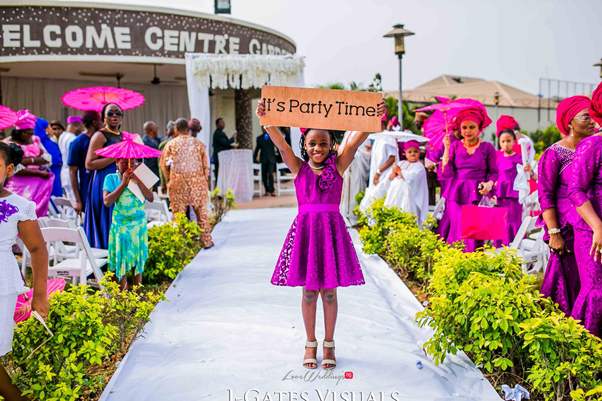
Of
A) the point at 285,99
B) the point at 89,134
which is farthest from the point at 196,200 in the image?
the point at 285,99

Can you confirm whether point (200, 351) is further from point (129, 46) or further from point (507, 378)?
point (129, 46)

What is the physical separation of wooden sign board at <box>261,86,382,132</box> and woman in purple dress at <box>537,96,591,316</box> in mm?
1120

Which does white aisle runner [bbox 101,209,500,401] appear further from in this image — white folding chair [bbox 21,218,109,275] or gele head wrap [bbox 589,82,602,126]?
gele head wrap [bbox 589,82,602,126]

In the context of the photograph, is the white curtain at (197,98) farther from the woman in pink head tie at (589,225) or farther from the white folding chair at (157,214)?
the woman in pink head tie at (589,225)

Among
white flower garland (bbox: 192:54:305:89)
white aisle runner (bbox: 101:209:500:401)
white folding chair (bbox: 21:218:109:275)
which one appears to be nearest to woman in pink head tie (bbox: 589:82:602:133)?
white aisle runner (bbox: 101:209:500:401)

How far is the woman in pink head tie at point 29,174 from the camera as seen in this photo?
6.17 m

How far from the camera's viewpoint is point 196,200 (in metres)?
→ 6.62

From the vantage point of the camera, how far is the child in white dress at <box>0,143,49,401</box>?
247 centimetres

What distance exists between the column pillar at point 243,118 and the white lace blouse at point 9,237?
1460cm

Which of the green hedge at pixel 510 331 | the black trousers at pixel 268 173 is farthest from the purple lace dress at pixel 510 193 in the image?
the black trousers at pixel 268 173

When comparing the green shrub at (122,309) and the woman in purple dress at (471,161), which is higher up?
the woman in purple dress at (471,161)

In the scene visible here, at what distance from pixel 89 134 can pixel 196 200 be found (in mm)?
1662

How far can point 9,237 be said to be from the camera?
2498mm

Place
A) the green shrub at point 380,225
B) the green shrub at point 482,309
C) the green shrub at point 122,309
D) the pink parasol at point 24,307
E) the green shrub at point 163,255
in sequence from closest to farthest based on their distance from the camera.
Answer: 1. the pink parasol at point 24,307
2. the green shrub at point 482,309
3. the green shrub at point 122,309
4. the green shrub at point 163,255
5. the green shrub at point 380,225
